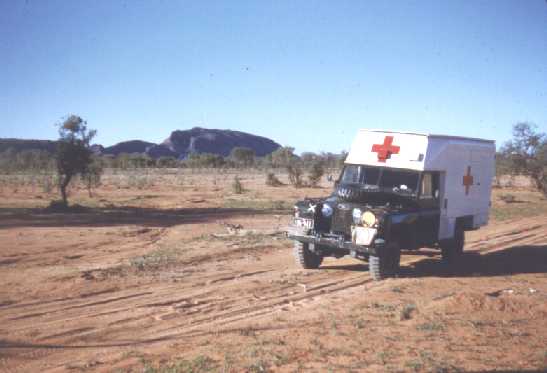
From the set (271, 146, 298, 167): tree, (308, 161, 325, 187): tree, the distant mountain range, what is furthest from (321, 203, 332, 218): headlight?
the distant mountain range

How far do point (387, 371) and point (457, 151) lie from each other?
7.72m

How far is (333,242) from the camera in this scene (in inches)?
393

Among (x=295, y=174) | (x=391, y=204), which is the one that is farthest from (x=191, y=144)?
(x=391, y=204)

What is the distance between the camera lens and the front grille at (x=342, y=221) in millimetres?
10039

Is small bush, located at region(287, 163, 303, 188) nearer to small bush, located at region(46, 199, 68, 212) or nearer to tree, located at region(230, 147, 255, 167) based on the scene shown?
small bush, located at region(46, 199, 68, 212)

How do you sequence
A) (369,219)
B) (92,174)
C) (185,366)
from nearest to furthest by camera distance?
(185,366)
(369,219)
(92,174)

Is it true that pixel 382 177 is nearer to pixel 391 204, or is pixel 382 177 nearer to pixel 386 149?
pixel 386 149

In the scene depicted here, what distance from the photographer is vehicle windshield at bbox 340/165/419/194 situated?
10.9m

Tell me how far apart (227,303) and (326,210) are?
3158 millimetres

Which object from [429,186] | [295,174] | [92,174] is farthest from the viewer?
[295,174]

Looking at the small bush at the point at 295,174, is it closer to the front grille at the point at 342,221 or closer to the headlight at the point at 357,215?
the front grille at the point at 342,221

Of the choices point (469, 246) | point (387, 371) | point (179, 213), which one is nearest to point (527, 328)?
point (387, 371)

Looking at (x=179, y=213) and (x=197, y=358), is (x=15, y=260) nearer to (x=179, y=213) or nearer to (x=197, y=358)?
(x=197, y=358)

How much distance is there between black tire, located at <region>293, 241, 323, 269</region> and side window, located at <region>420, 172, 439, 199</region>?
2.73 meters
